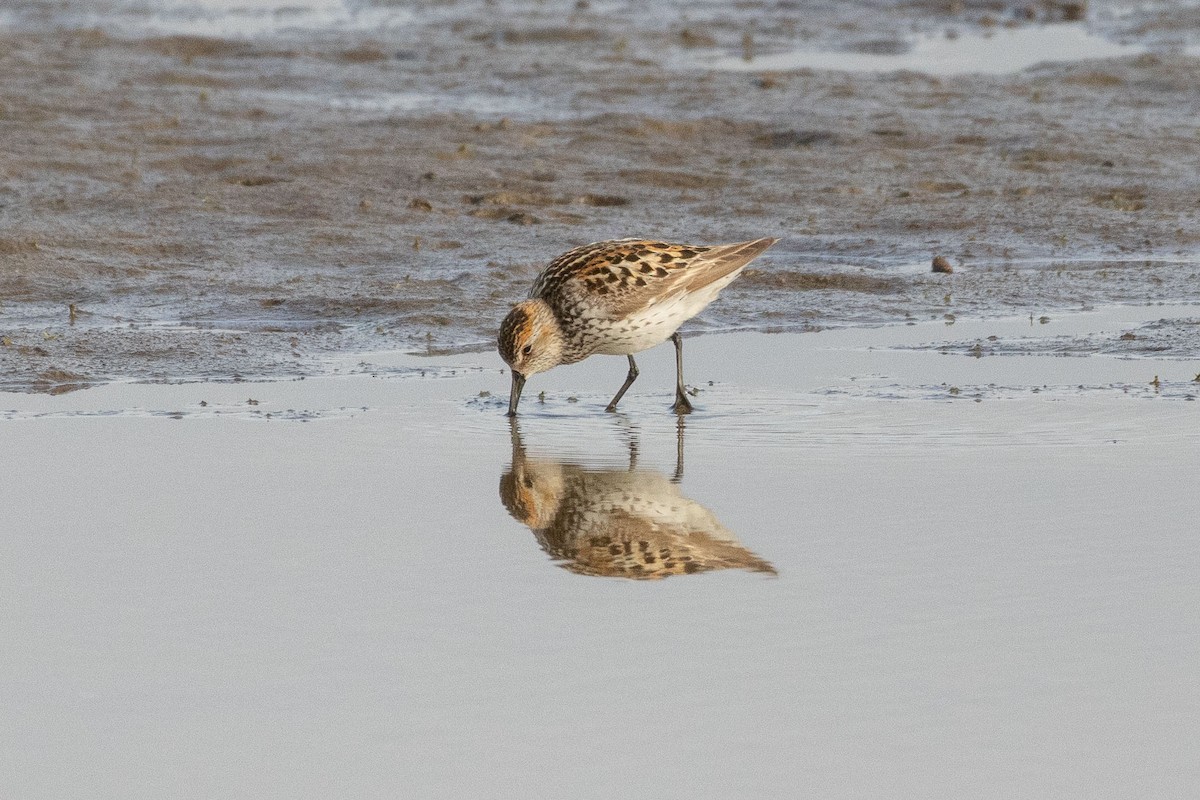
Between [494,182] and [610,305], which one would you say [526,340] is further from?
[494,182]

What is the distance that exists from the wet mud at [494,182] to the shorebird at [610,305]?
1569 mm

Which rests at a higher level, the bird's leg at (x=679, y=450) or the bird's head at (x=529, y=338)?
the bird's head at (x=529, y=338)

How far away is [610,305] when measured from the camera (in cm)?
929

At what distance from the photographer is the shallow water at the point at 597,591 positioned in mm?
4895

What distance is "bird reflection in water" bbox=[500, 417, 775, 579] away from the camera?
660cm

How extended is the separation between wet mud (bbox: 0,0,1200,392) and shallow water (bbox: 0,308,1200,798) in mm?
2021

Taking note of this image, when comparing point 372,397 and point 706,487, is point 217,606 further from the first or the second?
point 372,397

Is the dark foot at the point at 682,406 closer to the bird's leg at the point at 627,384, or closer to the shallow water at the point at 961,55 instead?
the bird's leg at the point at 627,384

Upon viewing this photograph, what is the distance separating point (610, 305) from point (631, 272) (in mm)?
206

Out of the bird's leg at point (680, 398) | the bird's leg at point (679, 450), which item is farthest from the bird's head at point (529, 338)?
the bird's leg at point (679, 450)

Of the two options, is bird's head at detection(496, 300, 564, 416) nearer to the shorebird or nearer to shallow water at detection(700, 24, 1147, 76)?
the shorebird

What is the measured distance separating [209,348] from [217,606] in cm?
471

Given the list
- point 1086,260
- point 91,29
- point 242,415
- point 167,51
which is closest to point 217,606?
point 242,415

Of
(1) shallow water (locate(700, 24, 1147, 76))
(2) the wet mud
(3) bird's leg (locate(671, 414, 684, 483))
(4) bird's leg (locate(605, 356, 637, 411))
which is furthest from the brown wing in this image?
(1) shallow water (locate(700, 24, 1147, 76))
